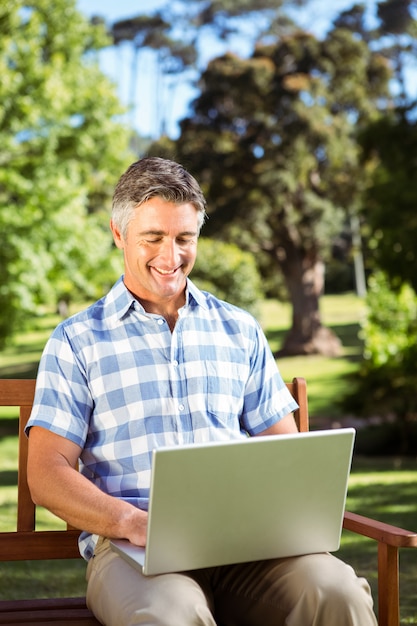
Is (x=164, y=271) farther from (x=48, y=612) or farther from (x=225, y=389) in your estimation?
(x=48, y=612)

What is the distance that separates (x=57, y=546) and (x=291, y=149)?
72.2 ft

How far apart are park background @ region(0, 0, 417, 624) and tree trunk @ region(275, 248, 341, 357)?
0.18ft

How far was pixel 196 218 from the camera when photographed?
2.42 metres

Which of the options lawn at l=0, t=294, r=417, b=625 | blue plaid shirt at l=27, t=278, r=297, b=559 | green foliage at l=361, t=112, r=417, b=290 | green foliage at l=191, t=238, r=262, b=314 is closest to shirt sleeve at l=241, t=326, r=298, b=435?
blue plaid shirt at l=27, t=278, r=297, b=559

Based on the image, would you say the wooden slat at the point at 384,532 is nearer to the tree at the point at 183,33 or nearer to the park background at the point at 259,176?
the park background at the point at 259,176

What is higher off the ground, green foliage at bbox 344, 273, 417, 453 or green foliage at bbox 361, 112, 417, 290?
green foliage at bbox 361, 112, 417, 290

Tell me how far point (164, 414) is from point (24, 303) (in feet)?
35.3

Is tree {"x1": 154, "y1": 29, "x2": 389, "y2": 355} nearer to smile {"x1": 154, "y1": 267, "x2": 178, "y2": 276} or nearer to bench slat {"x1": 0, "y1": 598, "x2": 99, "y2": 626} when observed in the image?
smile {"x1": 154, "y1": 267, "x2": 178, "y2": 276}

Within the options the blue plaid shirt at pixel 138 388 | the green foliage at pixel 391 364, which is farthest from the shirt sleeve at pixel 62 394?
the green foliage at pixel 391 364

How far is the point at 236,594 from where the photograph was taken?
7.31 feet

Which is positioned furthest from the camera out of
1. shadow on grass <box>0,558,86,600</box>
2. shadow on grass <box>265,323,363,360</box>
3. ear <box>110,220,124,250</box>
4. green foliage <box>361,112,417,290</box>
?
shadow on grass <box>265,323,363,360</box>

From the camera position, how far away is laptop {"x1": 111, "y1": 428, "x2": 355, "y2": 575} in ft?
6.14

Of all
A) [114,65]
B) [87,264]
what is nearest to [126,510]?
[87,264]

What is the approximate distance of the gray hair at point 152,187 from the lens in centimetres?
234
